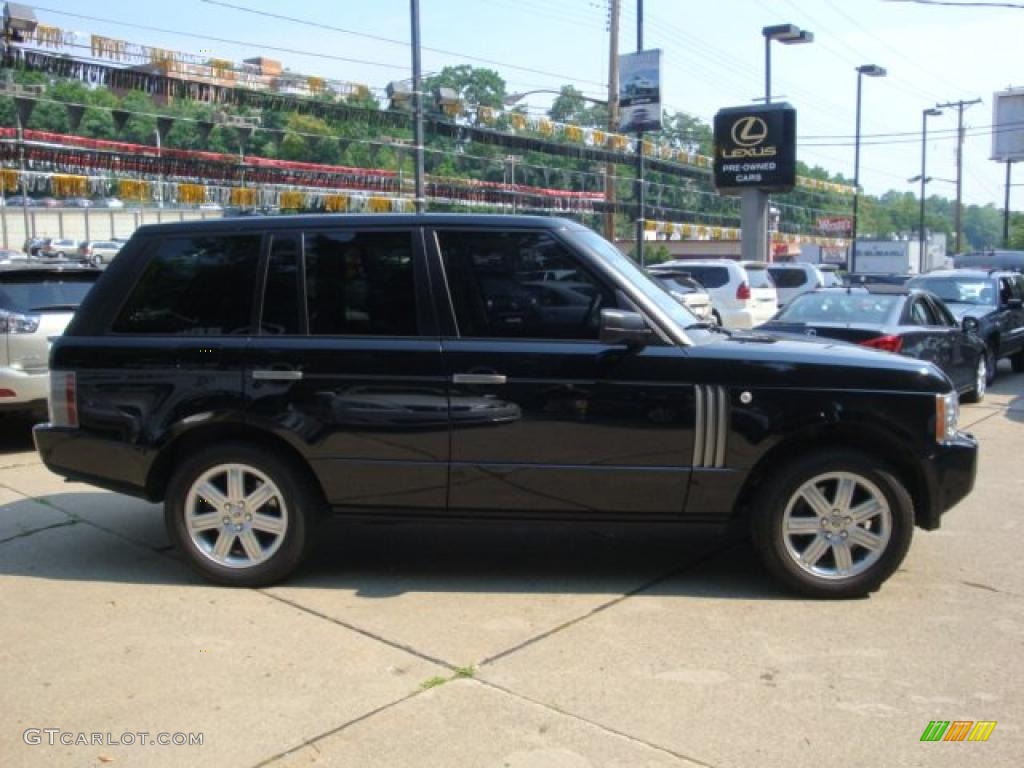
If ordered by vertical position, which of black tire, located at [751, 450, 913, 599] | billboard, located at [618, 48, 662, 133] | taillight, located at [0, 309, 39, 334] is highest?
billboard, located at [618, 48, 662, 133]

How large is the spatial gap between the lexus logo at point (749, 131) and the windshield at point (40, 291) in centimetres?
2219

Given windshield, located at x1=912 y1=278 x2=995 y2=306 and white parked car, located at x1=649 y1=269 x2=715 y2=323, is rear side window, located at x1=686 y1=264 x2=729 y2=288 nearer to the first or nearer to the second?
white parked car, located at x1=649 y1=269 x2=715 y2=323

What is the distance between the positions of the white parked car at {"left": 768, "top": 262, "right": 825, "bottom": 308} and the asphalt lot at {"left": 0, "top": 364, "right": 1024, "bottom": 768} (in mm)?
18951

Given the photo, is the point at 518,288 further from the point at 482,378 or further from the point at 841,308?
the point at 841,308

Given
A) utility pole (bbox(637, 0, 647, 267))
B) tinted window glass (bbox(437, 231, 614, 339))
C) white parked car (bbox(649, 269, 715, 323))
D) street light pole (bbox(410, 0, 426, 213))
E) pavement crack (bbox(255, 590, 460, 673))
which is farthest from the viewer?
utility pole (bbox(637, 0, 647, 267))

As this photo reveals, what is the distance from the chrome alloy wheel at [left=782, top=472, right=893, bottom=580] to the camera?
469 cm

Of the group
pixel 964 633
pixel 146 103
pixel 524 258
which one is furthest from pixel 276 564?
pixel 146 103

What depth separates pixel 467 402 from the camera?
4727 mm

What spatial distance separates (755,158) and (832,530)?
2442cm

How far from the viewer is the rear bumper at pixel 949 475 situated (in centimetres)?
470

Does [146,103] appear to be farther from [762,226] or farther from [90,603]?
[90,603]

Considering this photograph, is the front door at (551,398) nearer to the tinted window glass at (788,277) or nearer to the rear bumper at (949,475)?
the rear bumper at (949,475)

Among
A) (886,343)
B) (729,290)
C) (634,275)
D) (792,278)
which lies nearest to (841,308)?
(886,343)

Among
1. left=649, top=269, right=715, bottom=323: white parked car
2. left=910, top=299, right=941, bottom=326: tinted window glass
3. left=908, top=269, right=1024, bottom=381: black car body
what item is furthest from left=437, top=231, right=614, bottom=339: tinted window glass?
left=649, top=269, right=715, bottom=323: white parked car
